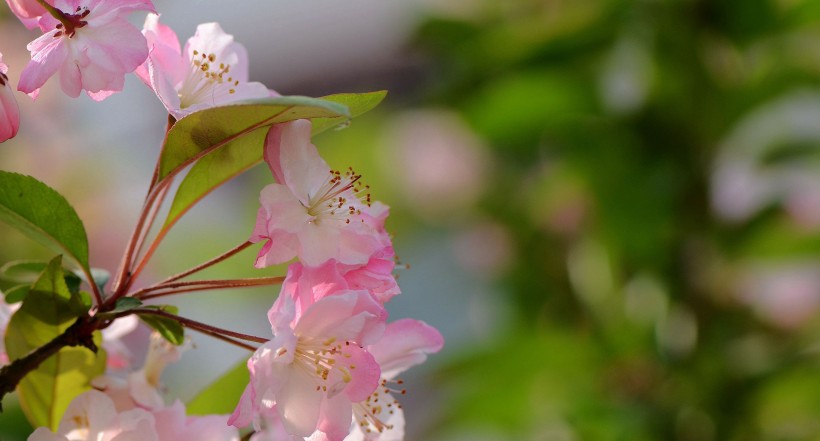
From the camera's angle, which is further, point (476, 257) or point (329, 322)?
point (476, 257)

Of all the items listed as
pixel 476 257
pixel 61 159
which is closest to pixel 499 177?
pixel 476 257

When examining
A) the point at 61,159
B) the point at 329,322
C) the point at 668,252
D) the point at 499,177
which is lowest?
the point at 329,322

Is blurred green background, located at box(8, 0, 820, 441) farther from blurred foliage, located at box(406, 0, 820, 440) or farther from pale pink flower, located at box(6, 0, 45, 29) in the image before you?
pale pink flower, located at box(6, 0, 45, 29)

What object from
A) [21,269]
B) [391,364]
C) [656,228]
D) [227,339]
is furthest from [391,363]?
[656,228]

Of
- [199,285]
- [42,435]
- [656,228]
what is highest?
[656,228]

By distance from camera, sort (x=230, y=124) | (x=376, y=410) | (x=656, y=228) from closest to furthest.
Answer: (x=230, y=124)
(x=376, y=410)
(x=656, y=228)

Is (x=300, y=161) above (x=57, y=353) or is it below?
above

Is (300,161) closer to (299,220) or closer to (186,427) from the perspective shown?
(299,220)

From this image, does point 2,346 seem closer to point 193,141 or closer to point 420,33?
point 193,141
